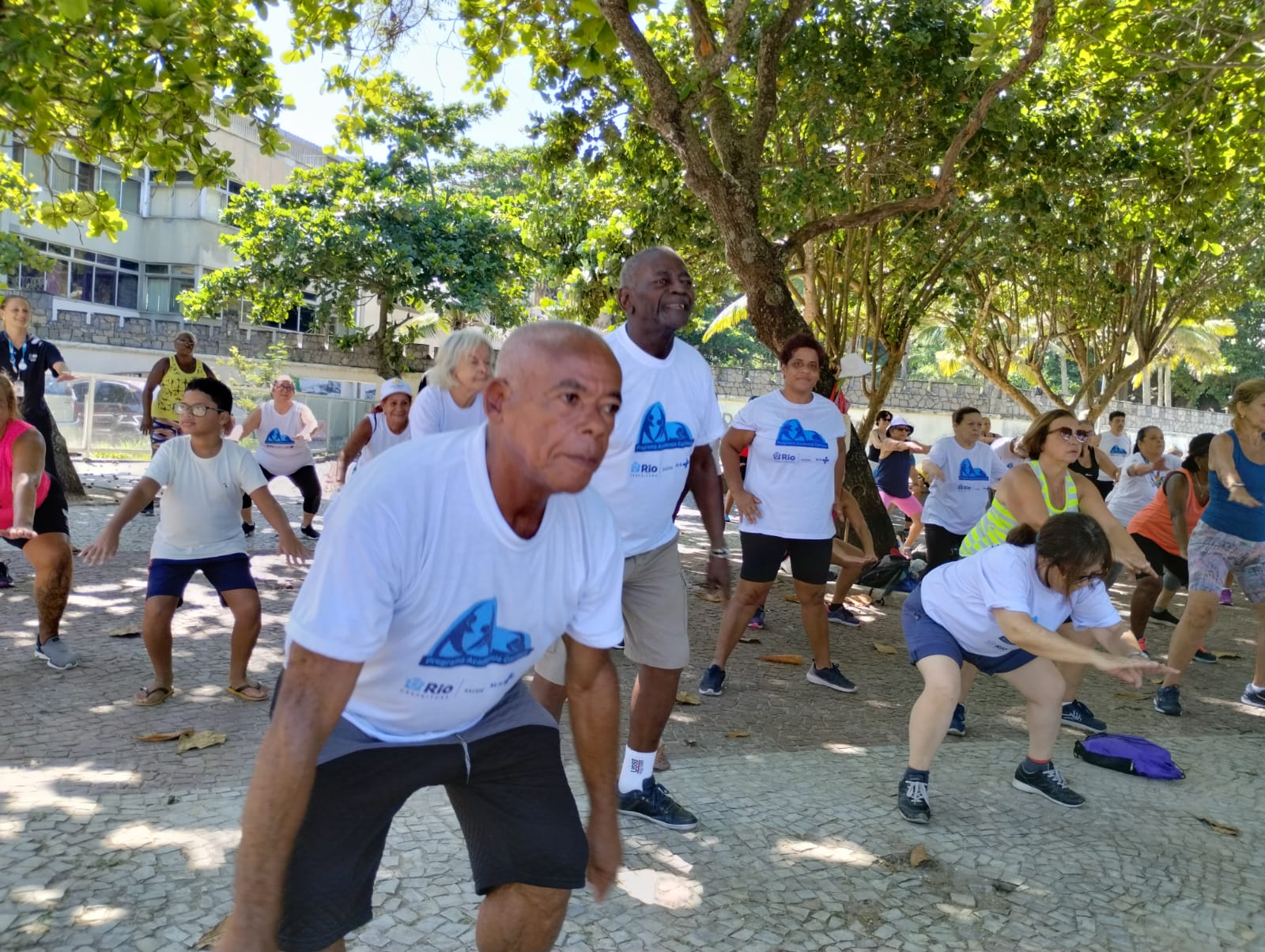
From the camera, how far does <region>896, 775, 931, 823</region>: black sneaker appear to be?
4.21 meters

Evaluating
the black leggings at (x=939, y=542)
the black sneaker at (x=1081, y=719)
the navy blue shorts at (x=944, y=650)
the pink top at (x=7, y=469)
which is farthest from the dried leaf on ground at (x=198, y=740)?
the black leggings at (x=939, y=542)

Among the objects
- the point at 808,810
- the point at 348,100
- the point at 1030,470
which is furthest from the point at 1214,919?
the point at 348,100

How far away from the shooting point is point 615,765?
7.97 feet

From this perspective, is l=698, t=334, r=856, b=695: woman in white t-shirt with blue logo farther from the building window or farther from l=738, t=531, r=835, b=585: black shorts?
the building window

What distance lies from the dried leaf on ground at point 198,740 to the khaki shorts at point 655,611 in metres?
1.76

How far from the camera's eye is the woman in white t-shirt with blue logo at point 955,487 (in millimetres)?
8031

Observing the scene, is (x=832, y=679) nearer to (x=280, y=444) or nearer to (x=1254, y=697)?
(x=1254, y=697)

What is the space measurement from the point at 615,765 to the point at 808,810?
83.3 inches

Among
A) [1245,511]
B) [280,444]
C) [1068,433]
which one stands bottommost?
[280,444]

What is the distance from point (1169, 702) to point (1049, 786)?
2.20 m

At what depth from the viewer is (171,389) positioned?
1026 cm

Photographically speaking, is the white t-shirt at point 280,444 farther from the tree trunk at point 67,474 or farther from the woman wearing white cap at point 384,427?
the tree trunk at point 67,474

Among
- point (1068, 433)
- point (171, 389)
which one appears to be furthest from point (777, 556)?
point (171, 389)

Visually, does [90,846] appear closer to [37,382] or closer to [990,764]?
[990,764]
